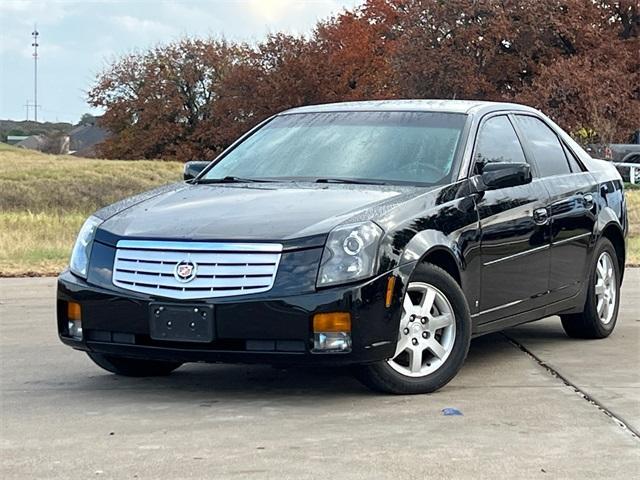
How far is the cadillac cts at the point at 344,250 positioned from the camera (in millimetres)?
5625

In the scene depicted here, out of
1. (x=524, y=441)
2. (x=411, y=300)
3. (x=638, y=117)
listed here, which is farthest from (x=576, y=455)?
(x=638, y=117)

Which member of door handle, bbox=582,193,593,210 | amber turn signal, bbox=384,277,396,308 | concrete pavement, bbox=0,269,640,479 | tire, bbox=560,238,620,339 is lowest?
concrete pavement, bbox=0,269,640,479

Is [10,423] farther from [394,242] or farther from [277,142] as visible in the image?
[277,142]

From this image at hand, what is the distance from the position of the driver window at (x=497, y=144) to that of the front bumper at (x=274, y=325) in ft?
4.38

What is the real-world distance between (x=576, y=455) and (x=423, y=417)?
2.92ft

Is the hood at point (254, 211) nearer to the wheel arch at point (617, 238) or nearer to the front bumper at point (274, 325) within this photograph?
the front bumper at point (274, 325)

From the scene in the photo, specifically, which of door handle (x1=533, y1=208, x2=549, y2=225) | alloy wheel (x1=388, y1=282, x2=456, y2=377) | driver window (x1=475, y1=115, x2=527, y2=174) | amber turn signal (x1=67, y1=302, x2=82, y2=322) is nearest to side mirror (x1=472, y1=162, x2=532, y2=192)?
driver window (x1=475, y1=115, x2=527, y2=174)

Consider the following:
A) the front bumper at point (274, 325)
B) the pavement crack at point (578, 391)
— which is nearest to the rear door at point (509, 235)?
the pavement crack at point (578, 391)

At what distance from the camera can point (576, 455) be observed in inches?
192

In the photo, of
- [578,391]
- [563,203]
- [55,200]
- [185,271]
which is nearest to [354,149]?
[563,203]

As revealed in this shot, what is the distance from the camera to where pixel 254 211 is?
6.00 meters

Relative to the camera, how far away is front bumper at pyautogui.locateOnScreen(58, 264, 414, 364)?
558 cm

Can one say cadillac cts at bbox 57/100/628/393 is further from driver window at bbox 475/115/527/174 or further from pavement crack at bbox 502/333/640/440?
pavement crack at bbox 502/333/640/440

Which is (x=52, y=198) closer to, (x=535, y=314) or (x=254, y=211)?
(x=535, y=314)
